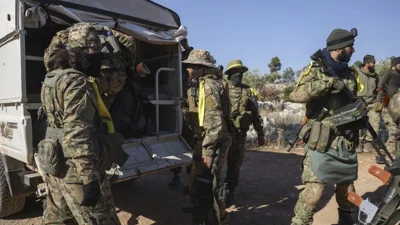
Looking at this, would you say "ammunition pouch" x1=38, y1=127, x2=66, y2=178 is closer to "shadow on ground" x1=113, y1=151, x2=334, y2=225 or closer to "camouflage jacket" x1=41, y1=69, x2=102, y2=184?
"camouflage jacket" x1=41, y1=69, x2=102, y2=184

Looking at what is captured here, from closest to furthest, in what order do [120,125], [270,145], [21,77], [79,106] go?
[79,106] → [21,77] → [120,125] → [270,145]

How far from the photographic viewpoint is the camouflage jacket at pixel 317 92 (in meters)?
3.02

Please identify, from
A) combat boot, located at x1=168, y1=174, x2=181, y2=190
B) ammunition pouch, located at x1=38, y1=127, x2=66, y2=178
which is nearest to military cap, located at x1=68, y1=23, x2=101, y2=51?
ammunition pouch, located at x1=38, y1=127, x2=66, y2=178

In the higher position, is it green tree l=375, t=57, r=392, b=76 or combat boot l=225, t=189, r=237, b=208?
green tree l=375, t=57, r=392, b=76

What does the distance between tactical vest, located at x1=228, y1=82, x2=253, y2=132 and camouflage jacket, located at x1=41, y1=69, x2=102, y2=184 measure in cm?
268

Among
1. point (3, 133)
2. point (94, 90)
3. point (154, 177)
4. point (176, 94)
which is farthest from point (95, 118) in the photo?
point (154, 177)

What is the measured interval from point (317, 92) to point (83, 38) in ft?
6.60

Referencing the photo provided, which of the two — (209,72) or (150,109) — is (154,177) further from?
(209,72)

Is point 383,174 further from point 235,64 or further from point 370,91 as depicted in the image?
point 370,91

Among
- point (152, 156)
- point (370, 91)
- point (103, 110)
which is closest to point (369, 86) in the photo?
point (370, 91)

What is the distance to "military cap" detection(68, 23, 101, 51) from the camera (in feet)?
8.19

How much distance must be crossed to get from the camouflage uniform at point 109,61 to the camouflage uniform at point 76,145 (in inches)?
14.4

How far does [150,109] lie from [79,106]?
248 centimetres

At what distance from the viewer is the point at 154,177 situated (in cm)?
596
